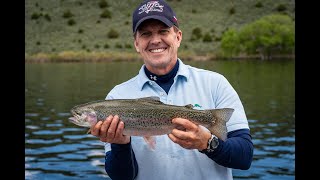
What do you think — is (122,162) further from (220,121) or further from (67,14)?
(67,14)

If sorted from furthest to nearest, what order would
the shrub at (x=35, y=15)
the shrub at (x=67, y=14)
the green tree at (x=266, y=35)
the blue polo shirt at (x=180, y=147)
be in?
the shrub at (x=67, y=14)
the shrub at (x=35, y=15)
the green tree at (x=266, y=35)
the blue polo shirt at (x=180, y=147)

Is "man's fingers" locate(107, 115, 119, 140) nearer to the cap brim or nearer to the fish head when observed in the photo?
the fish head

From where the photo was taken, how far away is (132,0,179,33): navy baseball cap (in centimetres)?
409

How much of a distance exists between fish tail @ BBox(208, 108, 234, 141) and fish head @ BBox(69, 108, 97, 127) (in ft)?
2.91

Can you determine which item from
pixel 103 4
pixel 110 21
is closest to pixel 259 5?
pixel 110 21

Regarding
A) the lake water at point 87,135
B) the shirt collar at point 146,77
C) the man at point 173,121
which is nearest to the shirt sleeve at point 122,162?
the man at point 173,121

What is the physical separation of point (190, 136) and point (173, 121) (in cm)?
20

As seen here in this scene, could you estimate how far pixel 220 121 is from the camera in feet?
12.6

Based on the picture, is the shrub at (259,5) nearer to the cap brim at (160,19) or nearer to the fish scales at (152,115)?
the cap brim at (160,19)

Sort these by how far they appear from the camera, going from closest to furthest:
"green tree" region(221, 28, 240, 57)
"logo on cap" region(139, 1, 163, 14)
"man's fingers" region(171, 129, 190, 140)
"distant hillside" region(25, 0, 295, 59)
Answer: "man's fingers" region(171, 129, 190, 140) < "logo on cap" region(139, 1, 163, 14) < "green tree" region(221, 28, 240, 57) < "distant hillside" region(25, 0, 295, 59)

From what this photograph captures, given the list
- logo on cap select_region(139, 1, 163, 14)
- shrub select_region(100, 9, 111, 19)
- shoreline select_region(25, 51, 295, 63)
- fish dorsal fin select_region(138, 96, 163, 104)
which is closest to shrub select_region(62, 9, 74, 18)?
shrub select_region(100, 9, 111, 19)

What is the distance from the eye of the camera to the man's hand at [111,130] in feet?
12.7
